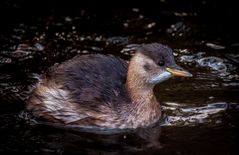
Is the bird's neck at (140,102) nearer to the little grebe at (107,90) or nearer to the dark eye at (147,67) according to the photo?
the little grebe at (107,90)

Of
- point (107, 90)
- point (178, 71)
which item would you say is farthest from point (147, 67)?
point (107, 90)

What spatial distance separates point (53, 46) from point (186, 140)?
364cm

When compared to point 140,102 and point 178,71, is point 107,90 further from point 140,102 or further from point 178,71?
point 178,71

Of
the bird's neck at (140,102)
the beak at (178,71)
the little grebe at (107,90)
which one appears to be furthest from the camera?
the bird's neck at (140,102)

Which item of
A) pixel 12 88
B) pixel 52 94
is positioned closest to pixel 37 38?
pixel 12 88

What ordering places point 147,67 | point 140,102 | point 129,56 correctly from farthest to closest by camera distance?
point 129,56 < point 140,102 < point 147,67

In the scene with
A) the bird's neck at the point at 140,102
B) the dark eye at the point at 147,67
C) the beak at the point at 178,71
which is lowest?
the bird's neck at the point at 140,102

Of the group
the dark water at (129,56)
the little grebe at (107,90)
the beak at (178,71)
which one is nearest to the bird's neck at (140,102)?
the little grebe at (107,90)

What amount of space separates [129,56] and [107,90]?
225cm

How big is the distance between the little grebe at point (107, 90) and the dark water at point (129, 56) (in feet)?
0.58

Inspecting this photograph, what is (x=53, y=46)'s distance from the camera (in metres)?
10.9

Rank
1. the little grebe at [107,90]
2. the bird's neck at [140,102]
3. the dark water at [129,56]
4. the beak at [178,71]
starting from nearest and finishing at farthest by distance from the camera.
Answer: the dark water at [129,56] < the beak at [178,71] < the little grebe at [107,90] < the bird's neck at [140,102]

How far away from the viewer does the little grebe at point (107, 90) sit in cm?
840

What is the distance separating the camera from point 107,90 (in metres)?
8.50
